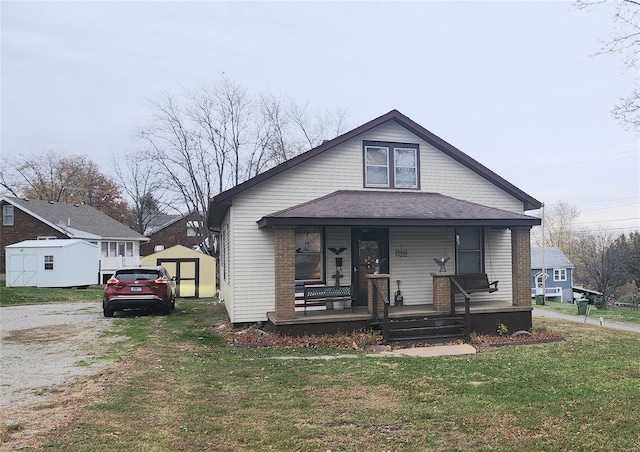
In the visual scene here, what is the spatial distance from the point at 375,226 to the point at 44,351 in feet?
23.6

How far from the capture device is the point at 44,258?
89.8 ft

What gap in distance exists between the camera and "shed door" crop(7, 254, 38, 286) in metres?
27.2

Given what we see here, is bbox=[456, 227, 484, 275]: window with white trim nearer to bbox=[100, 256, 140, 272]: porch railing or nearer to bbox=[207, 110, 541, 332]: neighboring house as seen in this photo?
bbox=[207, 110, 541, 332]: neighboring house

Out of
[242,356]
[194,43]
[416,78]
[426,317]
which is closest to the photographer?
[242,356]

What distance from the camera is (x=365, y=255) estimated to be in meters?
12.2

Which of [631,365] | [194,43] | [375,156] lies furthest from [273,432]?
[194,43]

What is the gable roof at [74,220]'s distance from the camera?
3191 centimetres

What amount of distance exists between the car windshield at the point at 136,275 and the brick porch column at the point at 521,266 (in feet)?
33.8

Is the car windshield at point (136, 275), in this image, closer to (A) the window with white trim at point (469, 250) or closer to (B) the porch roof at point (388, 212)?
(B) the porch roof at point (388, 212)

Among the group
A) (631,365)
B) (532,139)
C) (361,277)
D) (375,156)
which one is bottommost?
(631,365)

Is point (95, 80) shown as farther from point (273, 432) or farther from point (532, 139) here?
point (532, 139)

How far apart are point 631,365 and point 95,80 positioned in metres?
19.9

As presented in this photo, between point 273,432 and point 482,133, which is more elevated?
point 482,133

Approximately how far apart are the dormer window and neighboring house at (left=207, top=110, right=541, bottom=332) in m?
0.03
